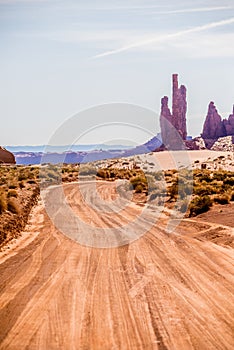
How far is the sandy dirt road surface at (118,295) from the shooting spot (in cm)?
978

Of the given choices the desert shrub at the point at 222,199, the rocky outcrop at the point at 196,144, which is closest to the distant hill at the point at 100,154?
the rocky outcrop at the point at 196,144

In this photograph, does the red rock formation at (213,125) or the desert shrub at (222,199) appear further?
the red rock formation at (213,125)

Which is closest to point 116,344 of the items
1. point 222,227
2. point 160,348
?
point 160,348

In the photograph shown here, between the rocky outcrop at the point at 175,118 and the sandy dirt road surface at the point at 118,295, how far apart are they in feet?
355

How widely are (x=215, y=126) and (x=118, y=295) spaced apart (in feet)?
469

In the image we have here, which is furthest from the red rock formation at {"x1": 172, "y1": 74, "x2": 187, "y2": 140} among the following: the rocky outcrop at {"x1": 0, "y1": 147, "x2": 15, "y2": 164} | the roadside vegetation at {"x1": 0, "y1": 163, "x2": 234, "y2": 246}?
the roadside vegetation at {"x1": 0, "y1": 163, "x2": 234, "y2": 246}

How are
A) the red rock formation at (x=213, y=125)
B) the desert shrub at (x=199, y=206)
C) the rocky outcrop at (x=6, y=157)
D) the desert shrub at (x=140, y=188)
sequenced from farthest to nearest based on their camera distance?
the red rock formation at (x=213, y=125), the rocky outcrop at (x=6, y=157), the desert shrub at (x=140, y=188), the desert shrub at (x=199, y=206)

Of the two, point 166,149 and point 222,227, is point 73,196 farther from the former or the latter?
point 166,149

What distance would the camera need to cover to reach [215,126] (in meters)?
151

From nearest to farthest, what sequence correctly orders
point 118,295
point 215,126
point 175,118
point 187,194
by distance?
1. point 118,295
2. point 187,194
3. point 175,118
4. point 215,126

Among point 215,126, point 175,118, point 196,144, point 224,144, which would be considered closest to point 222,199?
point 196,144

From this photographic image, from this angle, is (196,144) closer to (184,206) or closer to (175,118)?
Result: (175,118)

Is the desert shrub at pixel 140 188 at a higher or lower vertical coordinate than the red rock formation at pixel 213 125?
lower

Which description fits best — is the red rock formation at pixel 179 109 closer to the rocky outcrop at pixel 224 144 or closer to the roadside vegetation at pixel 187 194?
the rocky outcrop at pixel 224 144
